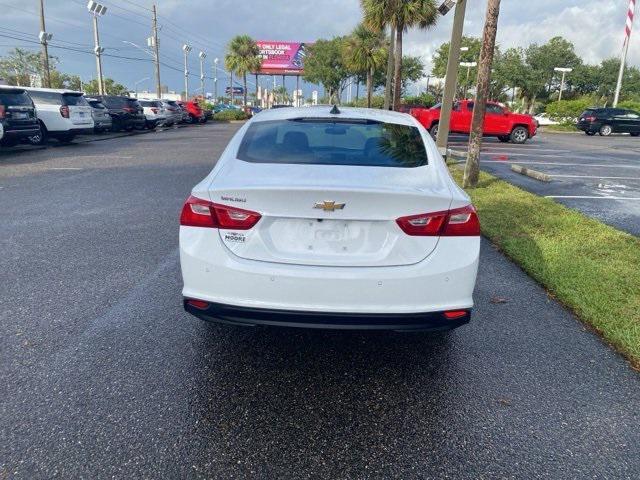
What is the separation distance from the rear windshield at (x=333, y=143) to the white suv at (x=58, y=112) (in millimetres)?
14420

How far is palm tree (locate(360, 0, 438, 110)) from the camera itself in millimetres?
24172

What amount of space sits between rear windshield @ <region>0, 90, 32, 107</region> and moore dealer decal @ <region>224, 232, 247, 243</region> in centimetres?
1343

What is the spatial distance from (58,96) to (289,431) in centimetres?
1693

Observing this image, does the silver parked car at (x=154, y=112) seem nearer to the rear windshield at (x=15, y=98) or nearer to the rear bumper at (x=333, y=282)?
the rear windshield at (x=15, y=98)

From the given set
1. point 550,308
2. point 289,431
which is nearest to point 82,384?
point 289,431

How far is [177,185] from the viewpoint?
32.1ft

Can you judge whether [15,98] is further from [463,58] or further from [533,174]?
[463,58]

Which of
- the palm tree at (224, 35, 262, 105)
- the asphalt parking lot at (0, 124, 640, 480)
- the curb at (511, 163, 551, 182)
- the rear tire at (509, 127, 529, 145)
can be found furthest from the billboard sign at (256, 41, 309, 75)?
the asphalt parking lot at (0, 124, 640, 480)

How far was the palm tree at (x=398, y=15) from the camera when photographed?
24172 mm

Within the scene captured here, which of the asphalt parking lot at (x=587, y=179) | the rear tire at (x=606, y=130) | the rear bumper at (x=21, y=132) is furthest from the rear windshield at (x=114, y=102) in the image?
the rear tire at (x=606, y=130)

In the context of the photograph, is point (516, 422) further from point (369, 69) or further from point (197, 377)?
point (369, 69)

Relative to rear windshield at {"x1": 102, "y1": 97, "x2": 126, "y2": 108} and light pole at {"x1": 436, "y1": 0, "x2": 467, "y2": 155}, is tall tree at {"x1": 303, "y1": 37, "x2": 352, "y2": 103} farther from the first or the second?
light pole at {"x1": 436, "y1": 0, "x2": 467, "y2": 155}

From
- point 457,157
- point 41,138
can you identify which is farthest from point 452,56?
point 41,138

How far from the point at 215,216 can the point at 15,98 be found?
13.9 m
